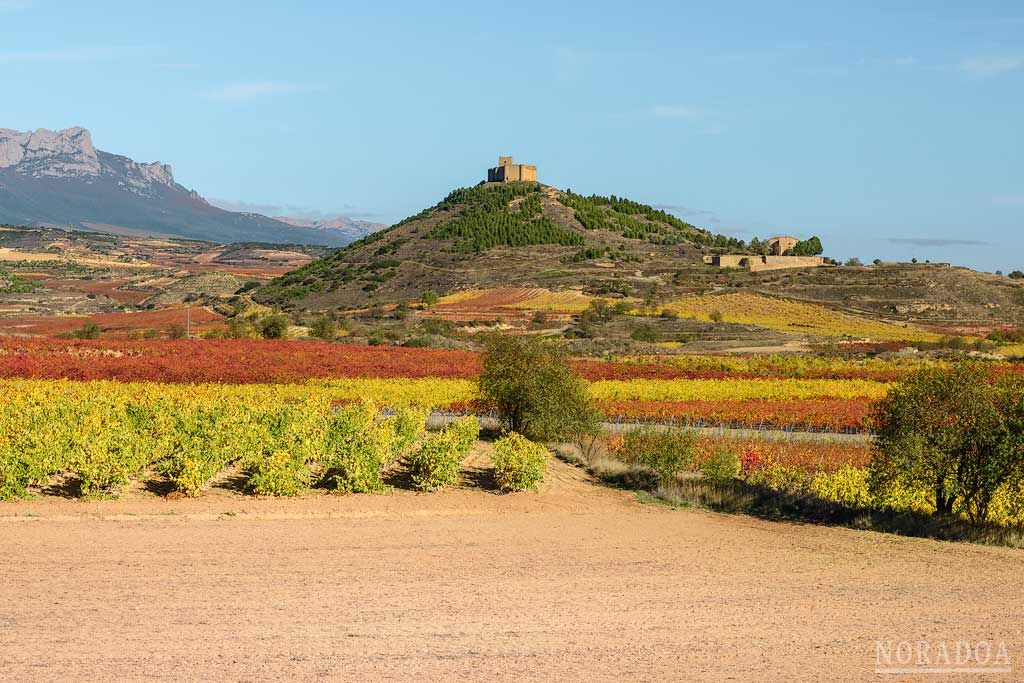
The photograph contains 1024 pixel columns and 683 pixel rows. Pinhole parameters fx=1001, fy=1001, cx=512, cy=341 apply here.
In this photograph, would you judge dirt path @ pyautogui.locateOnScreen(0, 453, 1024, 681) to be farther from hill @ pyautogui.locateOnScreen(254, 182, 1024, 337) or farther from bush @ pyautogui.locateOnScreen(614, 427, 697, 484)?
hill @ pyautogui.locateOnScreen(254, 182, 1024, 337)

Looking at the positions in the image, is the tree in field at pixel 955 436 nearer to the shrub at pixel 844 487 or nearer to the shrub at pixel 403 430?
the shrub at pixel 844 487

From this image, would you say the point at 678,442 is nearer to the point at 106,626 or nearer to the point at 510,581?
the point at 510,581

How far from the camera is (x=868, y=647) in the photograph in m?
11.3

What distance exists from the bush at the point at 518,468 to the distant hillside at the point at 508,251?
7808 cm

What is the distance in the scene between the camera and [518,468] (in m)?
21.6

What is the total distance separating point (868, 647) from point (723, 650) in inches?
68.3

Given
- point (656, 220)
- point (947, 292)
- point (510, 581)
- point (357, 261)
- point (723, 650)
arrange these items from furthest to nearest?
point (656, 220) → point (357, 261) → point (947, 292) → point (510, 581) → point (723, 650)

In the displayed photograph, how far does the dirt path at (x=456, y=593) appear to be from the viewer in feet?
34.0

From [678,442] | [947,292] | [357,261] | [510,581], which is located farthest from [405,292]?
[510,581]

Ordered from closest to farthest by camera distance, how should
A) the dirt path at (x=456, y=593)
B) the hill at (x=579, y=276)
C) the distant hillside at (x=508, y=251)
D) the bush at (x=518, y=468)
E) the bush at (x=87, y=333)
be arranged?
the dirt path at (x=456, y=593) < the bush at (x=518, y=468) < the bush at (x=87, y=333) < the hill at (x=579, y=276) < the distant hillside at (x=508, y=251)

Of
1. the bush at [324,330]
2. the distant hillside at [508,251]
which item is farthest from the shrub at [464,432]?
the distant hillside at [508,251]

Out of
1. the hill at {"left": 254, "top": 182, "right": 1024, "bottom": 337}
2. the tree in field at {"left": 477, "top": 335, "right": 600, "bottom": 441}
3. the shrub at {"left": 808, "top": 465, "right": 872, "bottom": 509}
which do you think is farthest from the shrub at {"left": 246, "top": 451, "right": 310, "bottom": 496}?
the hill at {"left": 254, "top": 182, "right": 1024, "bottom": 337}

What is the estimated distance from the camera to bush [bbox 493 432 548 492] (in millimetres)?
21609

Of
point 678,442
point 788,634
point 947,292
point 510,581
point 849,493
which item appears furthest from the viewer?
point 947,292
